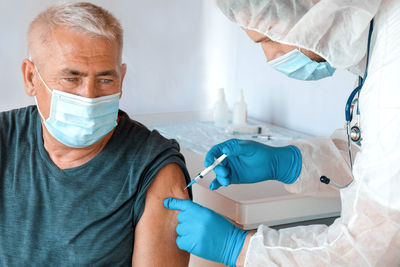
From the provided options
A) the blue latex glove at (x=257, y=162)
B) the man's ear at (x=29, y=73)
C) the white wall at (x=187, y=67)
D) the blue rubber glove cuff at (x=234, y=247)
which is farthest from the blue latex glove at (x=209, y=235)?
the white wall at (x=187, y=67)

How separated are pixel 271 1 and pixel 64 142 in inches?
29.5

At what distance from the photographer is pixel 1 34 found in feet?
8.71

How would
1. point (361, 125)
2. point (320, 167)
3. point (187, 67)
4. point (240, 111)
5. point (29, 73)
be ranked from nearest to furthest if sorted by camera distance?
point (361, 125) → point (29, 73) → point (320, 167) → point (240, 111) → point (187, 67)

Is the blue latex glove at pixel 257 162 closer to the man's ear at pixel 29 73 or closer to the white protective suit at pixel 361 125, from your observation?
the white protective suit at pixel 361 125

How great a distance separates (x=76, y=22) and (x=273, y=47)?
22.9 inches

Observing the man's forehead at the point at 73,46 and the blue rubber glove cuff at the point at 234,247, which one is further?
the man's forehead at the point at 73,46

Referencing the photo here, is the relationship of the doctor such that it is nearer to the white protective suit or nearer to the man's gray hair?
the white protective suit

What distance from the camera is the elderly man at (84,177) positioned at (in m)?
1.45

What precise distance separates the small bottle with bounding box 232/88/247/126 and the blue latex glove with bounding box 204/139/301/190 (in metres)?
1.18

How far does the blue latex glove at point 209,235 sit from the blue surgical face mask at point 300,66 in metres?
0.48

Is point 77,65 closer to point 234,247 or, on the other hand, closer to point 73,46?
point 73,46

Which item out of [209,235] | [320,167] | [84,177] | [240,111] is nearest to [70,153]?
[84,177]

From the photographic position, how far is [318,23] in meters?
1.18

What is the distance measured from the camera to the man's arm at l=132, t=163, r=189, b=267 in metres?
1.46
